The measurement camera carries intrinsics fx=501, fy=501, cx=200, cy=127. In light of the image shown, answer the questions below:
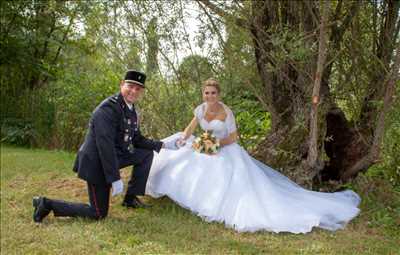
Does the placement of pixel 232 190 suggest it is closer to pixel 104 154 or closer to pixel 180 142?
pixel 180 142

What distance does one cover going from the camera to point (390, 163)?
6.29m

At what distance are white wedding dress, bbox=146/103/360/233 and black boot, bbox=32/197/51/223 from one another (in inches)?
45.1

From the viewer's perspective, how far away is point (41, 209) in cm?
489

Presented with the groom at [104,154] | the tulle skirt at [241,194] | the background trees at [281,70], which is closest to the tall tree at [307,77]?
the background trees at [281,70]

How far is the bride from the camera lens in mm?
4824

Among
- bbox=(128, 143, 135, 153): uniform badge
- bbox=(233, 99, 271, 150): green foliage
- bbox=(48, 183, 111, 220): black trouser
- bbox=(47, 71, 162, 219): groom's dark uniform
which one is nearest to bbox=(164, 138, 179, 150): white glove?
bbox=(128, 143, 135, 153): uniform badge

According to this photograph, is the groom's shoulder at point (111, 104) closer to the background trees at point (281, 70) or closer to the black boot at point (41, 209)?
the black boot at point (41, 209)

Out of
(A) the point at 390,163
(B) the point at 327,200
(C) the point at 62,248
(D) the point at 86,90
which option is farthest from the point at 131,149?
(D) the point at 86,90

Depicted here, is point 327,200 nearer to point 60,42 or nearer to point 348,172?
point 348,172

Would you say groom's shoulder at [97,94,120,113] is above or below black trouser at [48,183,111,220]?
above

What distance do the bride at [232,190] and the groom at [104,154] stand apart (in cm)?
43

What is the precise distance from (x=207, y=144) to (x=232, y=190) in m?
0.68

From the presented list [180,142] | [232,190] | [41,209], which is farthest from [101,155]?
[232,190]

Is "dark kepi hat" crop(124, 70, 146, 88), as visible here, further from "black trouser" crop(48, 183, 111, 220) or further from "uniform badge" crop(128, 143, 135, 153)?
"black trouser" crop(48, 183, 111, 220)
